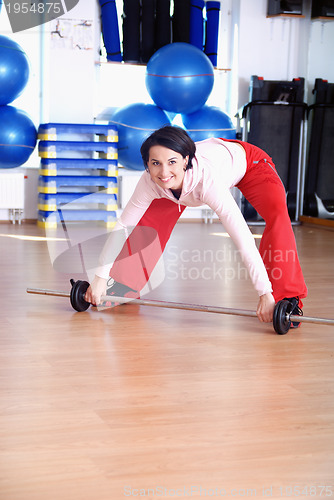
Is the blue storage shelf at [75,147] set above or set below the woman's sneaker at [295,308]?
above

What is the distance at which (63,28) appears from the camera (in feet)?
20.3

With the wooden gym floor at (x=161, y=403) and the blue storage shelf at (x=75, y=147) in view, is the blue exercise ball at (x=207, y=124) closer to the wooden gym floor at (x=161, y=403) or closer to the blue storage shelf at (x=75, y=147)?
the blue storage shelf at (x=75, y=147)

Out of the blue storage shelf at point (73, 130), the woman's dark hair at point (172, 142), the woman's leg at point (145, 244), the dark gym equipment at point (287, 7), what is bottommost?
the woman's leg at point (145, 244)

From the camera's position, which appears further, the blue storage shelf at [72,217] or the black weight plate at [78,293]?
the blue storage shelf at [72,217]

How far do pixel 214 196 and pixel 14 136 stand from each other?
Answer: 12.1 ft

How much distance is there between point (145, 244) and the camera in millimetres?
2662

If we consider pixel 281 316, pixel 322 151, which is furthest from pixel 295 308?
pixel 322 151

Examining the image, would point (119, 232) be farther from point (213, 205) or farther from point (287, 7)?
point (287, 7)

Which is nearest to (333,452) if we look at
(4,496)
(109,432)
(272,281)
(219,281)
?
(109,432)

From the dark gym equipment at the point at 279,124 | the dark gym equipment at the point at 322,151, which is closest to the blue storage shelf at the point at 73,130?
the dark gym equipment at the point at 279,124

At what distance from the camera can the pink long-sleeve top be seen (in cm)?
218

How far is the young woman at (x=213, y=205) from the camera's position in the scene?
215cm

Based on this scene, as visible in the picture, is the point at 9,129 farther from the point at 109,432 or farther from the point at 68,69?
the point at 109,432

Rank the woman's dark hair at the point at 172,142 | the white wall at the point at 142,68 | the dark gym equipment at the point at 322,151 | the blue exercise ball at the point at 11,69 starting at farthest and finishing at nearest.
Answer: the dark gym equipment at the point at 322,151 < the white wall at the point at 142,68 < the blue exercise ball at the point at 11,69 < the woman's dark hair at the point at 172,142
